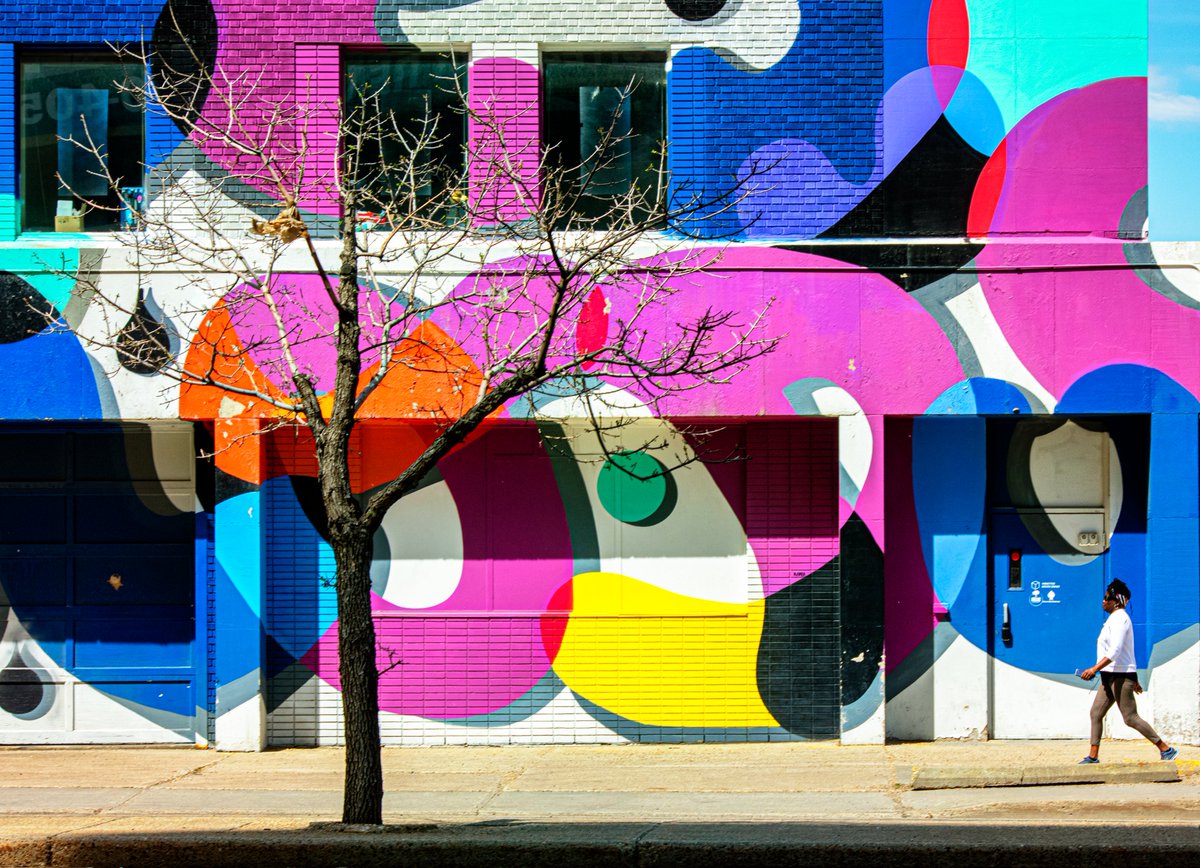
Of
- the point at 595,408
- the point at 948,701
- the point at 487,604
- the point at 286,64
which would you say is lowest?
the point at 948,701

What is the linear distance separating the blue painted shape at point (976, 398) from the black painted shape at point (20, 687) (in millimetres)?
8552

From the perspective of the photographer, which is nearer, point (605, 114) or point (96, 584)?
point (605, 114)

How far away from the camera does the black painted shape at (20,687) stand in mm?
12445

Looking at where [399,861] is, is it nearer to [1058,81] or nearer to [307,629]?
[307,629]

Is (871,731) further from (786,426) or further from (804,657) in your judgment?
(786,426)

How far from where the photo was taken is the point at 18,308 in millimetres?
11812

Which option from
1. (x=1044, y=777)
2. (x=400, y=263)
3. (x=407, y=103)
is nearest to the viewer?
(x=1044, y=777)

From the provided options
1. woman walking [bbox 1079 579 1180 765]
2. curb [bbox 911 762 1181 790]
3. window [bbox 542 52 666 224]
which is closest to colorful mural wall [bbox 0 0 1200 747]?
window [bbox 542 52 666 224]

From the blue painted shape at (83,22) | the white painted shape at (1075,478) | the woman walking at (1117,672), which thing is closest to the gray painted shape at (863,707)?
the woman walking at (1117,672)

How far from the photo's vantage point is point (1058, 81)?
39.5ft

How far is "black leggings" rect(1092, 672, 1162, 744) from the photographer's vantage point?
35.0 ft

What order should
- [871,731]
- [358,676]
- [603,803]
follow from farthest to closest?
[871,731] → [603,803] → [358,676]

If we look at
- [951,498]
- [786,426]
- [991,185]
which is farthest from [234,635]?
[991,185]

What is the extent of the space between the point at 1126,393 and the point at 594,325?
475cm
